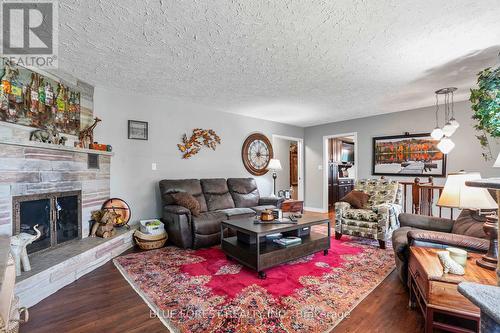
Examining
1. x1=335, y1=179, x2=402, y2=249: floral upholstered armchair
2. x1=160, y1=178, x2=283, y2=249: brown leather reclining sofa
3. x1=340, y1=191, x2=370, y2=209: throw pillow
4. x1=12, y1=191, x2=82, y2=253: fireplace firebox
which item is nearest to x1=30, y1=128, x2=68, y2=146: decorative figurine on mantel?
x1=12, y1=191, x2=82, y2=253: fireplace firebox

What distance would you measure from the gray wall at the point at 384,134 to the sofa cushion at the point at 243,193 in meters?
2.46

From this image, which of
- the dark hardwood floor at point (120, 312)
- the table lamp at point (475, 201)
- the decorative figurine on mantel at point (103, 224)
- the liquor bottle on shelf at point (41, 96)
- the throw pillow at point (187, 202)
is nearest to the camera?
the table lamp at point (475, 201)

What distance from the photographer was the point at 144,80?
3285 millimetres

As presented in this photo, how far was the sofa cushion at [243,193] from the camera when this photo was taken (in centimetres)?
459

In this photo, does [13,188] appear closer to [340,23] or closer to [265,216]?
[265,216]

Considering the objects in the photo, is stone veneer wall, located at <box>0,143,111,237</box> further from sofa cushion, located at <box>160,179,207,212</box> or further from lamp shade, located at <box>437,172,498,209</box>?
lamp shade, located at <box>437,172,498,209</box>

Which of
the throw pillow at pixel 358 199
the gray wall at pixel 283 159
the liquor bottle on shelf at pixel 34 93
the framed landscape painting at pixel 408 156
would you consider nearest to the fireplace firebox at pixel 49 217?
the liquor bottle on shelf at pixel 34 93

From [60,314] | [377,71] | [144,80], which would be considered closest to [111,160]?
[144,80]

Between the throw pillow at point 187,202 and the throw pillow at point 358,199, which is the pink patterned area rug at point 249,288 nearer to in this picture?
the throw pillow at point 187,202

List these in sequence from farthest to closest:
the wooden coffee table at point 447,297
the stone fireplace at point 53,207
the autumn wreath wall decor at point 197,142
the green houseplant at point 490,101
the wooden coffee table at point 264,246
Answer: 1. the autumn wreath wall decor at point 197,142
2. the wooden coffee table at point 264,246
3. the stone fireplace at point 53,207
4. the green houseplant at point 490,101
5. the wooden coffee table at point 447,297

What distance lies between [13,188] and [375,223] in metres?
4.27

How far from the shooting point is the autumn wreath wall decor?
443 cm

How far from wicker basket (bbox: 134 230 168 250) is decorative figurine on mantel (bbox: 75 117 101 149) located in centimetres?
137

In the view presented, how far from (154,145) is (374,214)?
11.9 ft
